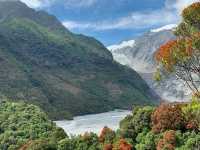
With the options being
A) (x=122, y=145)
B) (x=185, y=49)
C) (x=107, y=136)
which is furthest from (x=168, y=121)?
(x=185, y=49)

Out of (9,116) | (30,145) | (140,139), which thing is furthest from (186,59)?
(9,116)

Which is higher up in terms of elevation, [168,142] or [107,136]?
[107,136]

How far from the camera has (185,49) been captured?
47625mm

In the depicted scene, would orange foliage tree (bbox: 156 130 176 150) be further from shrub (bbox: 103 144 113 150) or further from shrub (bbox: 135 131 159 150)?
shrub (bbox: 103 144 113 150)

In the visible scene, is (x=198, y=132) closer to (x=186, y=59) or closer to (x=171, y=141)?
(x=171, y=141)

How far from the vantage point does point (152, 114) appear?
2808 inches

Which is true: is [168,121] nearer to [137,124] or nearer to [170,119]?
[170,119]

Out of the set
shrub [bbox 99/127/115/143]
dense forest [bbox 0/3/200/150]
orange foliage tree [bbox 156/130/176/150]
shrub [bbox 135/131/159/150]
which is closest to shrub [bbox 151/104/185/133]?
dense forest [bbox 0/3/200/150]

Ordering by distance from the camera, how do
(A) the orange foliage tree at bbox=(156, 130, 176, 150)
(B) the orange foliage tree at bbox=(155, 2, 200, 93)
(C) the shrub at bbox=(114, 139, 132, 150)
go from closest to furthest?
(B) the orange foliage tree at bbox=(155, 2, 200, 93) < (A) the orange foliage tree at bbox=(156, 130, 176, 150) < (C) the shrub at bbox=(114, 139, 132, 150)

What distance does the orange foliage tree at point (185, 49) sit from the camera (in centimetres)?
4700

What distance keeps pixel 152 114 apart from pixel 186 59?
2425 centimetres

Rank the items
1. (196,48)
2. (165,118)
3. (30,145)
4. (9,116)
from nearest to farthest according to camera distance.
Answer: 1. (196,48)
2. (165,118)
3. (30,145)
4. (9,116)

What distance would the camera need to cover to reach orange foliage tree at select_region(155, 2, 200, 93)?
1850 inches

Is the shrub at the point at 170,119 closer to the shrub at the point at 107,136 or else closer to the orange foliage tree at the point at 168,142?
Result: the orange foliage tree at the point at 168,142
